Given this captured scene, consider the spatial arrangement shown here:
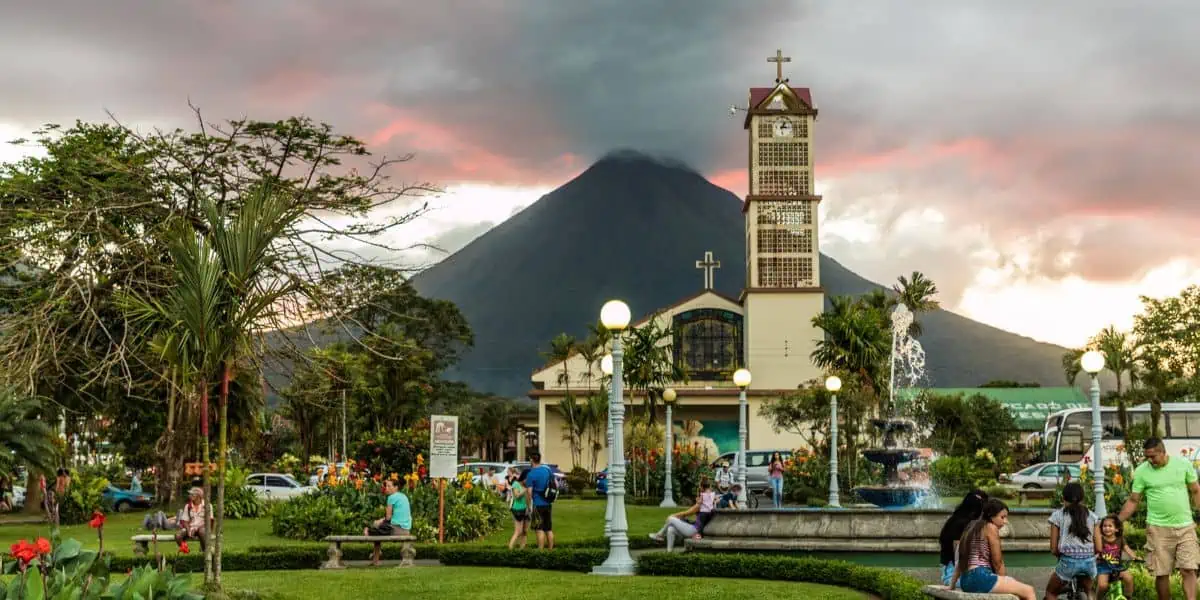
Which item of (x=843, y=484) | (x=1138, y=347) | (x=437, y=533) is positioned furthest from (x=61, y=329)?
(x=1138, y=347)

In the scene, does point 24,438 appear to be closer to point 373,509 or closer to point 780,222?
point 373,509

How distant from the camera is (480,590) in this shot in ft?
44.5

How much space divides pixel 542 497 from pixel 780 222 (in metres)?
49.2

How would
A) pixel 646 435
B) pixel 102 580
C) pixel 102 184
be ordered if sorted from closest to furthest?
pixel 102 580, pixel 102 184, pixel 646 435

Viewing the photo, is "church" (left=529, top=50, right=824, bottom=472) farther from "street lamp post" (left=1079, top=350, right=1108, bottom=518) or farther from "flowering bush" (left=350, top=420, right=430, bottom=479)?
"street lamp post" (left=1079, top=350, right=1108, bottom=518)

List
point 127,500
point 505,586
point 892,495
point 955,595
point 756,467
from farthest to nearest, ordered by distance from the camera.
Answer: point 127,500
point 756,467
point 892,495
point 505,586
point 955,595

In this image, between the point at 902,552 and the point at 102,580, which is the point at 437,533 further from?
the point at 102,580

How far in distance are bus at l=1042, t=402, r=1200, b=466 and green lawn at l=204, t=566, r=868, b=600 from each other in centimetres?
2957

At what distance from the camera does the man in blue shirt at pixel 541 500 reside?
18906 mm

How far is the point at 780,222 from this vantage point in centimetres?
6650

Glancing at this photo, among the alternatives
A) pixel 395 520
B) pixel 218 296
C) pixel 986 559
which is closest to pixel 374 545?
pixel 395 520

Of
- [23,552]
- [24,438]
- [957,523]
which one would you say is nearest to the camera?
[23,552]

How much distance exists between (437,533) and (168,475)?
15732 millimetres

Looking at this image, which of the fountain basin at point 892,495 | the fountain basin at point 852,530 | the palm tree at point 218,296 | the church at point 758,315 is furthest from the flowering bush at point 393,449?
the church at point 758,315
